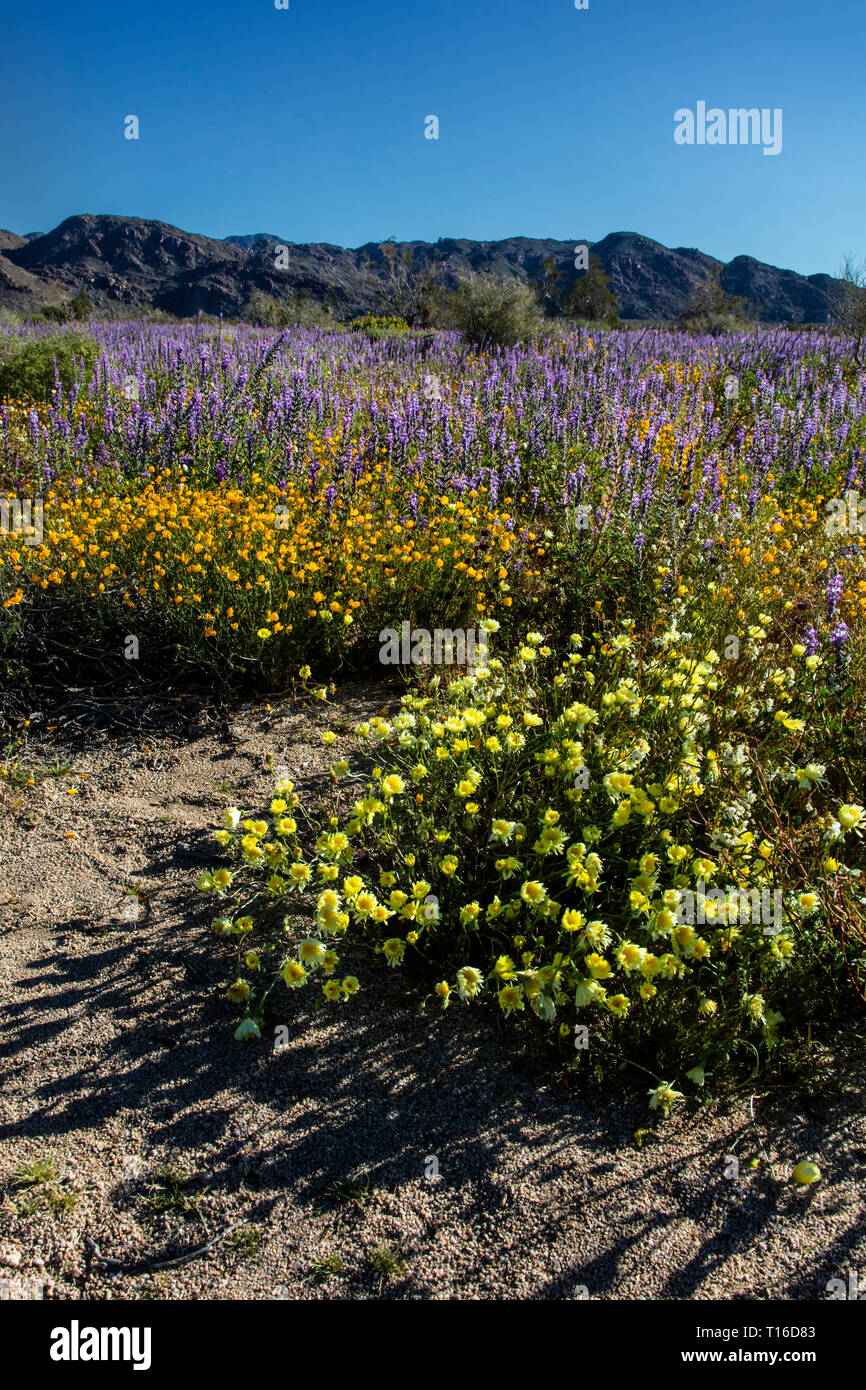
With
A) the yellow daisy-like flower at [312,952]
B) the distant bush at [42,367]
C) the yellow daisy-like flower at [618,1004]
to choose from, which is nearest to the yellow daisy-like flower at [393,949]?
the yellow daisy-like flower at [312,952]

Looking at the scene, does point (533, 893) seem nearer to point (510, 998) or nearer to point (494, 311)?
point (510, 998)

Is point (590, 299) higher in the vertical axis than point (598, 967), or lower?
higher

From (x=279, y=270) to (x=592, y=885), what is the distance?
60616 millimetres

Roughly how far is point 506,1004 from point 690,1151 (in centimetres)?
61

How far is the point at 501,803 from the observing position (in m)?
2.64

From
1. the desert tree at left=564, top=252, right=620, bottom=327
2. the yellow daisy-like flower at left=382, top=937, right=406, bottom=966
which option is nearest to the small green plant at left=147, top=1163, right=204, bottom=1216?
the yellow daisy-like flower at left=382, top=937, right=406, bottom=966

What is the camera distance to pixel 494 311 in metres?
15.7

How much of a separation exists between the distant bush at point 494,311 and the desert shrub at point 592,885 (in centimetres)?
1319

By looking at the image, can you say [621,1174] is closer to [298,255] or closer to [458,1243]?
[458,1243]

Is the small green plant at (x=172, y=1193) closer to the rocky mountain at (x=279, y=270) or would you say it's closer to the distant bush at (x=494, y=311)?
the distant bush at (x=494, y=311)

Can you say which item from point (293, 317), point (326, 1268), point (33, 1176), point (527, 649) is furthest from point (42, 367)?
point (293, 317)

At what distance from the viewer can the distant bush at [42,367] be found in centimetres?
909

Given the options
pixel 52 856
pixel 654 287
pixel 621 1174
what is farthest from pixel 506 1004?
pixel 654 287

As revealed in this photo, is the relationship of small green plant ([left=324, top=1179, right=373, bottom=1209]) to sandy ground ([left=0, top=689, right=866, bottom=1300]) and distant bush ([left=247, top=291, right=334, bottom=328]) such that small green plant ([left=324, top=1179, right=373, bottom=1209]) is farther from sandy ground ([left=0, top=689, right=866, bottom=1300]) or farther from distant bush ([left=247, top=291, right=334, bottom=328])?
distant bush ([left=247, top=291, right=334, bottom=328])
